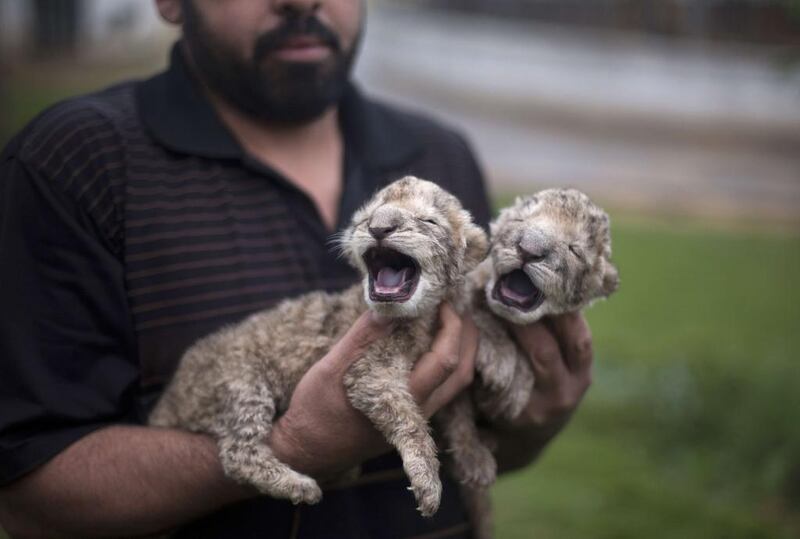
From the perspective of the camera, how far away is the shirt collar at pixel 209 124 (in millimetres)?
3410

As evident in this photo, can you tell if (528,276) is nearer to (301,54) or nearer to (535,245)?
(535,245)

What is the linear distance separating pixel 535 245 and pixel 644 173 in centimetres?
1259

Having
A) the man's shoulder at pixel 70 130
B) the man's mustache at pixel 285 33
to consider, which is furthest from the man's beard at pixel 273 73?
the man's shoulder at pixel 70 130

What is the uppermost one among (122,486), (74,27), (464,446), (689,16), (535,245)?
(535,245)

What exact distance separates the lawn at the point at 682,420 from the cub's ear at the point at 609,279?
4138 mm

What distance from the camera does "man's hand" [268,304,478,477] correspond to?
2.90 metres

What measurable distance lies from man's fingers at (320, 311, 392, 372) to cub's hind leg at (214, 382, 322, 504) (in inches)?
11.6

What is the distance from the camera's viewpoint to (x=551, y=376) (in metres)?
3.31

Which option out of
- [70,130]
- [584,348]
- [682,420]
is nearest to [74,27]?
[682,420]

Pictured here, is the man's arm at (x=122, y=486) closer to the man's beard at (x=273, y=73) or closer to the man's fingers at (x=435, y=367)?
the man's fingers at (x=435, y=367)

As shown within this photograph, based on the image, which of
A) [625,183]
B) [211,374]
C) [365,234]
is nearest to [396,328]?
[365,234]

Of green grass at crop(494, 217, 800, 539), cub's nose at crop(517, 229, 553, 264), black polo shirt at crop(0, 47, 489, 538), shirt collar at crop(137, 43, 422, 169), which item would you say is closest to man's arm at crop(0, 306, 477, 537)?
black polo shirt at crop(0, 47, 489, 538)

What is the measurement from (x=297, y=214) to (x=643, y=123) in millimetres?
13312

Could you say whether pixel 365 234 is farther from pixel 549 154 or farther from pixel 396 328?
pixel 549 154
